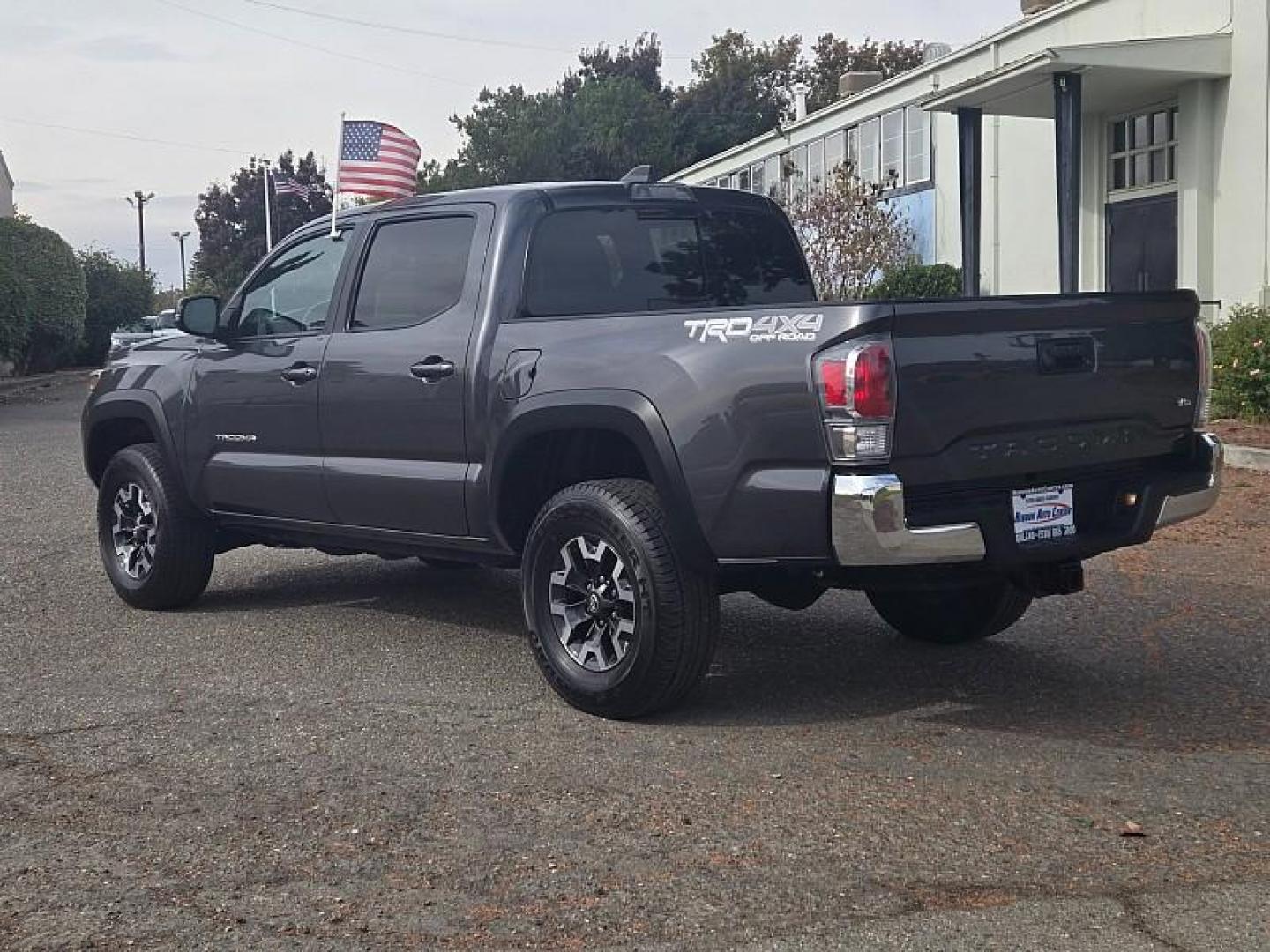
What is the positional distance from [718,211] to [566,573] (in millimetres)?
1909

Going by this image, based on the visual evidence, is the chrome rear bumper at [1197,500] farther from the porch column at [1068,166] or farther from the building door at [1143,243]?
the building door at [1143,243]

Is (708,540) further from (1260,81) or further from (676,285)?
(1260,81)

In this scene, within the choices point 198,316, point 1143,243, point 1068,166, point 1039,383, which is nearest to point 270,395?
point 198,316

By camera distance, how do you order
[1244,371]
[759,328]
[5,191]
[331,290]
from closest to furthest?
[759,328] → [331,290] → [1244,371] → [5,191]

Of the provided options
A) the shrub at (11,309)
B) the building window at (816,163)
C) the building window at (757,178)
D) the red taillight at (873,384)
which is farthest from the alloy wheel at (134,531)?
the building window at (757,178)

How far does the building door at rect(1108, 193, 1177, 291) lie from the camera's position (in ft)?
61.0

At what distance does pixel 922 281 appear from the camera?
24.2m

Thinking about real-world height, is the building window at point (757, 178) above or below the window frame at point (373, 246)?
above

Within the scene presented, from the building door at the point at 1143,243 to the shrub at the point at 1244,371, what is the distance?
172 inches

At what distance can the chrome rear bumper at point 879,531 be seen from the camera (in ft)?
16.0

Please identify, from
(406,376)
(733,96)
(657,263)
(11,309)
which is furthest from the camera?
(733,96)

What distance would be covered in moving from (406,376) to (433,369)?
203 millimetres

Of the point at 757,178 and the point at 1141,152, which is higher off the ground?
the point at 757,178

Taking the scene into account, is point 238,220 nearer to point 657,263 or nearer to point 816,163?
point 816,163
